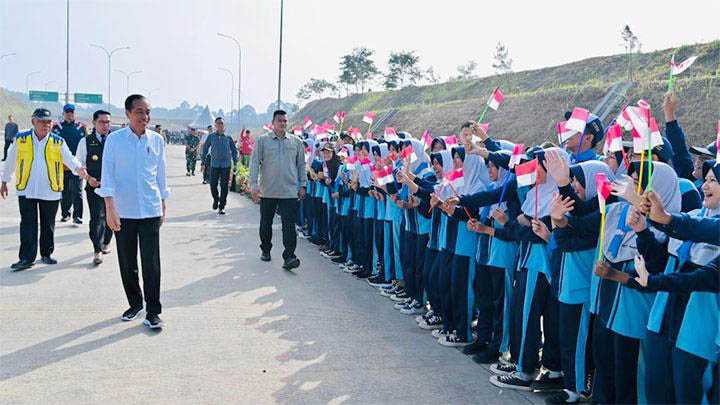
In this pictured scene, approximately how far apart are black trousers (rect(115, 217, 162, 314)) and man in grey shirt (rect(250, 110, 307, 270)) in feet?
9.95

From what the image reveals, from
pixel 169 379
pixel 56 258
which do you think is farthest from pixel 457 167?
pixel 56 258

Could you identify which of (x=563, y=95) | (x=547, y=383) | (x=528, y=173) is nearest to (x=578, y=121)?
(x=528, y=173)

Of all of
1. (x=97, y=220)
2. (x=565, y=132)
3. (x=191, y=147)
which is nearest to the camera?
(x=565, y=132)

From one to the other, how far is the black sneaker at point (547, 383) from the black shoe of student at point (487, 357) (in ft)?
1.84

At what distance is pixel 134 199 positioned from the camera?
20.3ft

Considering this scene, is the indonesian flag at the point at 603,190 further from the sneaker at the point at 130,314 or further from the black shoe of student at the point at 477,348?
the sneaker at the point at 130,314

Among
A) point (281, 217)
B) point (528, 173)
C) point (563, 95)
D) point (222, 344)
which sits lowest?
point (222, 344)

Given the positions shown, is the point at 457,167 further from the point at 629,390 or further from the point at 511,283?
the point at 629,390

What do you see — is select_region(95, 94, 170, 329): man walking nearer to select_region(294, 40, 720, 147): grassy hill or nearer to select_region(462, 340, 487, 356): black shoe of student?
select_region(462, 340, 487, 356): black shoe of student

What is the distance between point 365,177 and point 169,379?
4.44 m

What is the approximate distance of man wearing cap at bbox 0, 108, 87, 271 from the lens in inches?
327

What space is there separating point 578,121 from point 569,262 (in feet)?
3.65

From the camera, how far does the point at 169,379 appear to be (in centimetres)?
478

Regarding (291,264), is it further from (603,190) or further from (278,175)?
(603,190)
